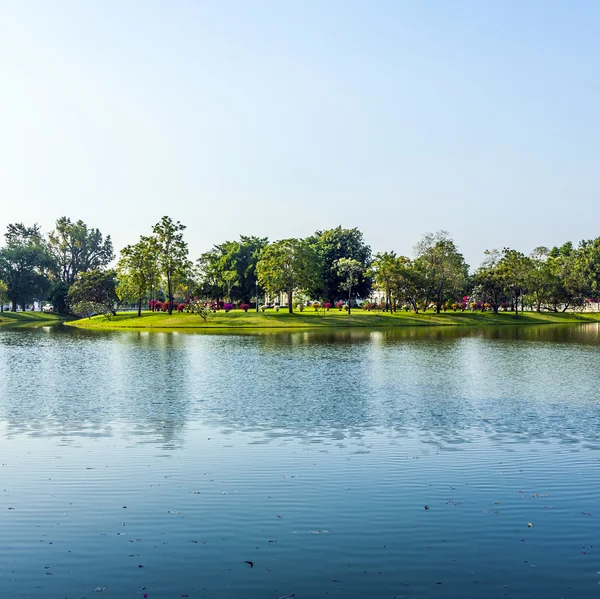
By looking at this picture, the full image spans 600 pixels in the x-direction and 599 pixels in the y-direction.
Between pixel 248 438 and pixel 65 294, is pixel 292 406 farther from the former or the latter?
pixel 65 294

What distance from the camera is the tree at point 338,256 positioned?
5856 inches

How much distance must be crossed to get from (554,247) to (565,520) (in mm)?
196630

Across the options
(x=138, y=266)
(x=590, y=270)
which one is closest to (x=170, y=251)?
(x=138, y=266)

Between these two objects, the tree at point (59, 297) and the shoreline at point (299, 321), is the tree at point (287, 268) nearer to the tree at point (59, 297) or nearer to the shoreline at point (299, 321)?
the shoreline at point (299, 321)

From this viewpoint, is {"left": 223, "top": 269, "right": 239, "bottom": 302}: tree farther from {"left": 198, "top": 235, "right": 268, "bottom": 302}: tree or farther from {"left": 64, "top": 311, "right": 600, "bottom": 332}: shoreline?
{"left": 64, "top": 311, "right": 600, "bottom": 332}: shoreline

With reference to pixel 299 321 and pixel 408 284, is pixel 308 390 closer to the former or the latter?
pixel 299 321

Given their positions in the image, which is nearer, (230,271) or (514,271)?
(514,271)

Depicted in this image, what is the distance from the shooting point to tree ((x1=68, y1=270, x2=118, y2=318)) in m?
126

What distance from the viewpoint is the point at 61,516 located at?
1514 cm

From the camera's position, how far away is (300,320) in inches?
4400

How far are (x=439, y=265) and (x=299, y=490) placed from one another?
11649cm

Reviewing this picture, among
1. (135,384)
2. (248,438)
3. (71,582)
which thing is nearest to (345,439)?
(248,438)

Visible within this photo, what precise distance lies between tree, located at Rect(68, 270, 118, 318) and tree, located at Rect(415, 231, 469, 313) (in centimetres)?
5778

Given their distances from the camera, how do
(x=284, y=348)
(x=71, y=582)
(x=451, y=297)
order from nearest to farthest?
(x=71, y=582) < (x=284, y=348) < (x=451, y=297)
